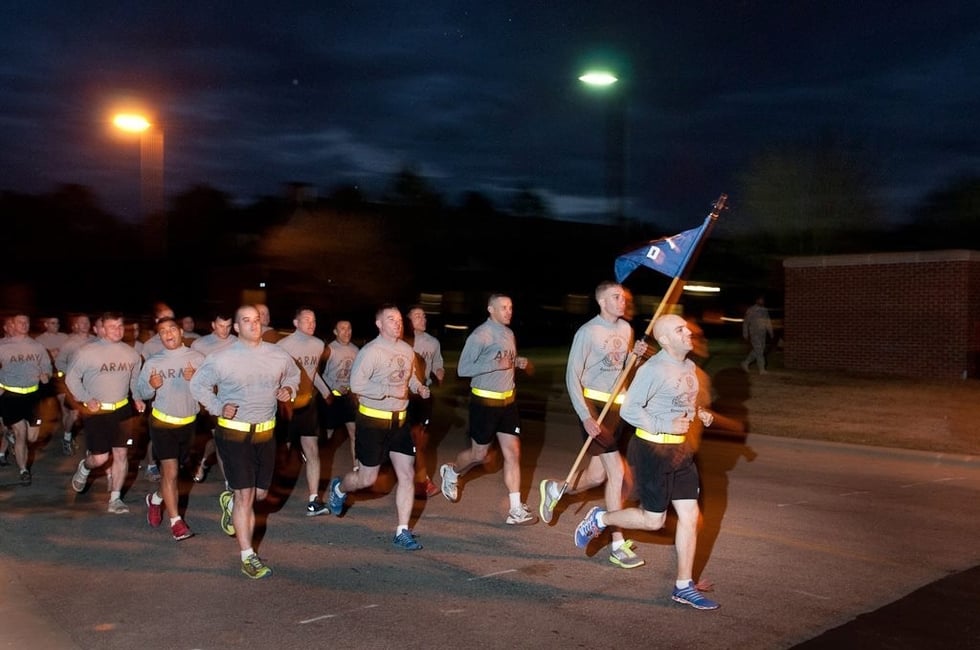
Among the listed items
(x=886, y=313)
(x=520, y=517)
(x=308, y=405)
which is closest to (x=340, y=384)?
(x=308, y=405)

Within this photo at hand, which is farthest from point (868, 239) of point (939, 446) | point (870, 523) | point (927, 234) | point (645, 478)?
point (645, 478)

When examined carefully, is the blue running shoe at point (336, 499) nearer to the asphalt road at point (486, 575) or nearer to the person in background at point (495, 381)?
the asphalt road at point (486, 575)

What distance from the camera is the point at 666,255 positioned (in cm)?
759

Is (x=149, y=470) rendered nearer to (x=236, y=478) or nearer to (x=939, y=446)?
(x=236, y=478)

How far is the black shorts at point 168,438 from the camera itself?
7.98m

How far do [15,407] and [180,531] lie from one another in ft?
13.4

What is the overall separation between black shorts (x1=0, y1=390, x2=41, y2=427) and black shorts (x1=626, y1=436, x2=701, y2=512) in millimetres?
7529

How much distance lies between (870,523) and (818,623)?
2.97 metres

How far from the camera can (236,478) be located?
21.9 feet

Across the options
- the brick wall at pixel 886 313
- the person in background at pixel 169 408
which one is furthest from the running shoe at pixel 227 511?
the brick wall at pixel 886 313

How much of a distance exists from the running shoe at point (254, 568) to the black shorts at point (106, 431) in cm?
277

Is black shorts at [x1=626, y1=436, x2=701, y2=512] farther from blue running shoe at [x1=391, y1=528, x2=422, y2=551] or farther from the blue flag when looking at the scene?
blue running shoe at [x1=391, y1=528, x2=422, y2=551]

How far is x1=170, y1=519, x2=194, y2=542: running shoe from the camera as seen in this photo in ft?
25.2

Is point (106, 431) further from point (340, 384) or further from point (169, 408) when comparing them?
point (340, 384)
